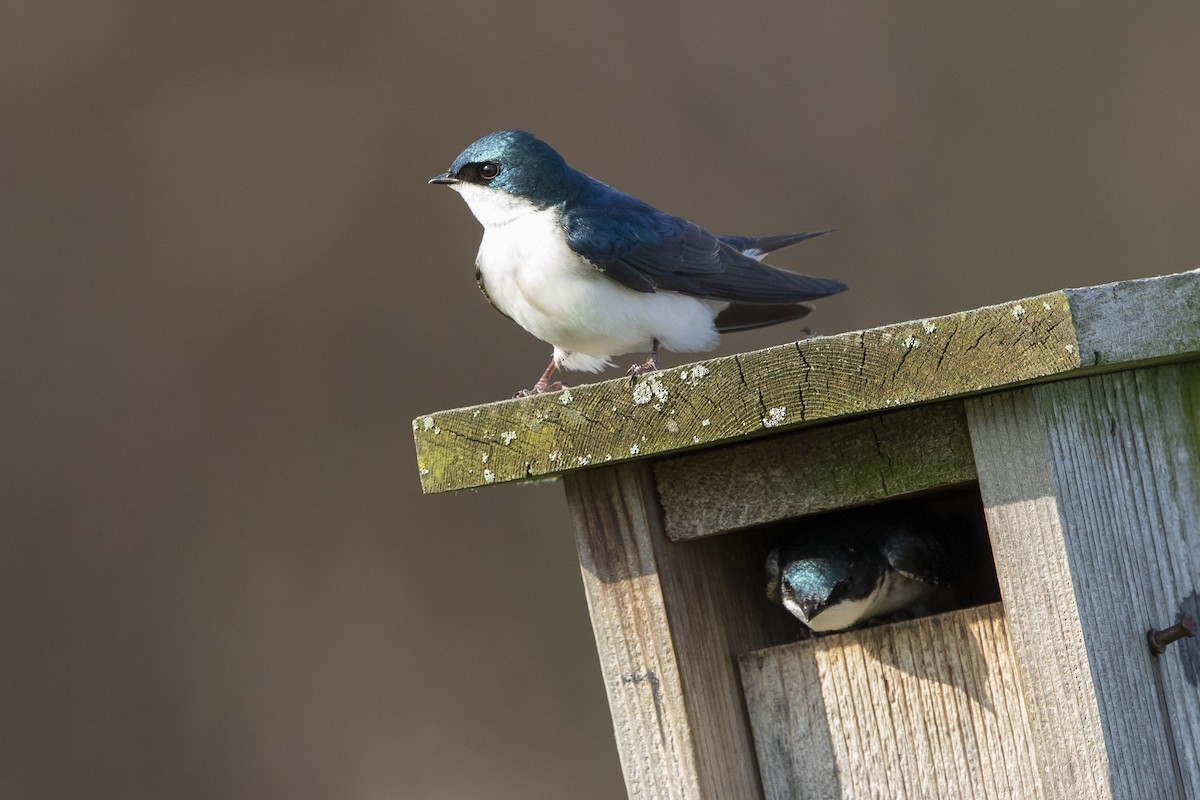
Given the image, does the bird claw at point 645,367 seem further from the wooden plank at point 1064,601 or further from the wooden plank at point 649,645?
the wooden plank at point 1064,601

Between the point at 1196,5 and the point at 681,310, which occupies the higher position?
the point at 1196,5

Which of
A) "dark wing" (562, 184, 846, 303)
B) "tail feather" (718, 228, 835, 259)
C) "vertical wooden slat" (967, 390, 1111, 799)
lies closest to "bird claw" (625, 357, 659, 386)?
"dark wing" (562, 184, 846, 303)

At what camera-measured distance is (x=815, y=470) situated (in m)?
1.70

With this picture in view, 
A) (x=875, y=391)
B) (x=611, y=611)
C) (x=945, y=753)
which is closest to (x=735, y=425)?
(x=875, y=391)

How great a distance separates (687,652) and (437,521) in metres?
2.61

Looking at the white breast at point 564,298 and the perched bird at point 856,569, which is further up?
the white breast at point 564,298

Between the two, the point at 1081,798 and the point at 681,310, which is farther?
the point at 681,310

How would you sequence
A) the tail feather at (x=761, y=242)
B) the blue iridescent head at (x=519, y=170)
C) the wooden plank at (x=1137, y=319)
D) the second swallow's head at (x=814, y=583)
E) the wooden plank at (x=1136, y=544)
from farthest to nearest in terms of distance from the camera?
the tail feather at (x=761, y=242), the blue iridescent head at (x=519, y=170), the second swallow's head at (x=814, y=583), the wooden plank at (x=1136, y=544), the wooden plank at (x=1137, y=319)

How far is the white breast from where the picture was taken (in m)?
2.29

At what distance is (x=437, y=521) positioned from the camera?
169 inches

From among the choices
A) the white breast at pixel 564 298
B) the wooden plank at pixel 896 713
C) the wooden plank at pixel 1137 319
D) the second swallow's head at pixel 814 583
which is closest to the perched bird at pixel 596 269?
the white breast at pixel 564 298

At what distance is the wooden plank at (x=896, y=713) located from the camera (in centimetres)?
168

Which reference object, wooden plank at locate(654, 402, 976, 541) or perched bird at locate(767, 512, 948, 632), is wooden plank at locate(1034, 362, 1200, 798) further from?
perched bird at locate(767, 512, 948, 632)

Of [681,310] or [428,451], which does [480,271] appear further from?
[428,451]
